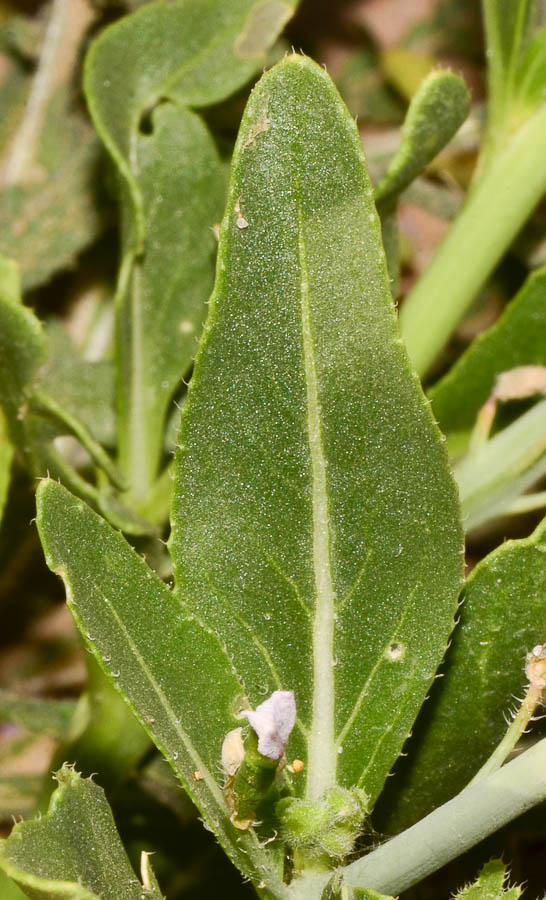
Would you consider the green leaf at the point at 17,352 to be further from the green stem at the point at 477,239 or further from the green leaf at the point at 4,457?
the green stem at the point at 477,239

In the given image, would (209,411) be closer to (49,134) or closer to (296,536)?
(296,536)

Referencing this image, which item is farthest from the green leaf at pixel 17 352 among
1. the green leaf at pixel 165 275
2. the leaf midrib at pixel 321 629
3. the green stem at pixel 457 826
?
the green stem at pixel 457 826

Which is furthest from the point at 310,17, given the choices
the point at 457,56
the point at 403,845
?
the point at 403,845

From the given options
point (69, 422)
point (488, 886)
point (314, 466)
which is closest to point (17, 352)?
point (69, 422)

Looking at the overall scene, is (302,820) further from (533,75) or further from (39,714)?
(533,75)

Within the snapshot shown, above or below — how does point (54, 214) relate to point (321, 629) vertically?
below

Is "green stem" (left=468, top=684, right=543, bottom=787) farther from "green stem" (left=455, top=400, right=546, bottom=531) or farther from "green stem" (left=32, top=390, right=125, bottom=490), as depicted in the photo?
"green stem" (left=32, top=390, right=125, bottom=490)
